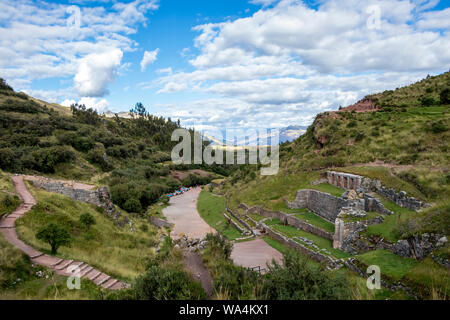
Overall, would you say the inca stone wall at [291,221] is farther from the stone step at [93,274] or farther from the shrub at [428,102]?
the shrub at [428,102]

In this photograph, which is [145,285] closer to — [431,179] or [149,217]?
[431,179]

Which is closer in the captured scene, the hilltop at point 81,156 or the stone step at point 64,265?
the stone step at point 64,265

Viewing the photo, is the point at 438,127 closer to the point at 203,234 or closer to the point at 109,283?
the point at 203,234

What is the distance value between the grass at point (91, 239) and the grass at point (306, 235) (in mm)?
9720

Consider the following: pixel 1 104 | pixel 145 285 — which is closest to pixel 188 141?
pixel 1 104

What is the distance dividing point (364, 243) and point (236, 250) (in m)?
8.05

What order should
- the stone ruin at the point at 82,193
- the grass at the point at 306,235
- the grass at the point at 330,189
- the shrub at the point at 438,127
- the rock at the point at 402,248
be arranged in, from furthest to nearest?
the shrub at the point at 438,127 → the stone ruin at the point at 82,193 → the grass at the point at 330,189 → the grass at the point at 306,235 → the rock at the point at 402,248

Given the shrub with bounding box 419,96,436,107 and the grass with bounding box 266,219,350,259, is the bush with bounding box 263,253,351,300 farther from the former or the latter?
the shrub with bounding box 419,96,436,107

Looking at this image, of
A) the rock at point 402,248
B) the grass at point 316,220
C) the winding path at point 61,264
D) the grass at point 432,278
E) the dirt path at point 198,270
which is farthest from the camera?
the grass at point 316,220

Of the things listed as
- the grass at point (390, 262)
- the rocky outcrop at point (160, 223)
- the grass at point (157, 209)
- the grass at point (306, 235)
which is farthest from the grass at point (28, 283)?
the grass at point (157, 209)

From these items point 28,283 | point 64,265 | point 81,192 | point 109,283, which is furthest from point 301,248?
point 81,192

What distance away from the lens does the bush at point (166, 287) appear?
6641mm

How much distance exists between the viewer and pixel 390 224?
13844 mm

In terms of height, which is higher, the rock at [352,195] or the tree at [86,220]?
the rock at [352,195]
